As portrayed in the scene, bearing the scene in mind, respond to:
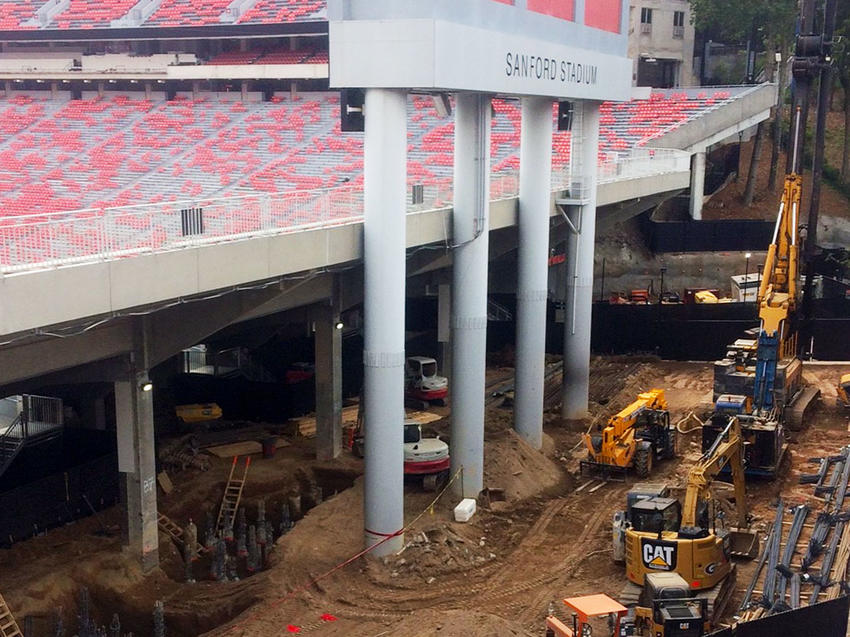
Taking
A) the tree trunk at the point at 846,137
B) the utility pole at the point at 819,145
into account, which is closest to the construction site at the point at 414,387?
the utility pole at the point at 819,145

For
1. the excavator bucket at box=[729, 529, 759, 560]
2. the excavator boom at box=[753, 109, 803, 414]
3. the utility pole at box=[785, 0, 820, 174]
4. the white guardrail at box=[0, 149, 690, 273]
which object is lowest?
the excavator bucket at box=[729, 529, 759, 560]

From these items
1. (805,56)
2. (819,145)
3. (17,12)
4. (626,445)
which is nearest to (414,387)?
(626,445)

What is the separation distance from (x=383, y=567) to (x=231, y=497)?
6.85 metres

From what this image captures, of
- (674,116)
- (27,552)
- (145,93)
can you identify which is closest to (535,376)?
(27,552)

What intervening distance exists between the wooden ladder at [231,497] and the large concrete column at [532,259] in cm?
799

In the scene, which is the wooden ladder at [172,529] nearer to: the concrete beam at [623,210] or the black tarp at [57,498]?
the black tarp at [57,498]

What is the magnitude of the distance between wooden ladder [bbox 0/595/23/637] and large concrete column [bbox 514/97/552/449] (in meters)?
15.1

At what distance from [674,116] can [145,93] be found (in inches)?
1099

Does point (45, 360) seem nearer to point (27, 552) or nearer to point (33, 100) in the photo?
point (27, 552)

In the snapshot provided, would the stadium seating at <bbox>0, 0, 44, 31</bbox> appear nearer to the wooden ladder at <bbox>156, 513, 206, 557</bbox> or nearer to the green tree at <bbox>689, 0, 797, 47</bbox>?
the green tree at <bbox>689, 0, 797, 47</bbox>

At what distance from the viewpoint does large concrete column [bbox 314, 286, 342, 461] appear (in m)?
31.2

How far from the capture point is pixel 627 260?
52.7 m

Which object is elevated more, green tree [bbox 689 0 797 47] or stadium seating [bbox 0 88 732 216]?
green tree [bbox 689 0 797 47]

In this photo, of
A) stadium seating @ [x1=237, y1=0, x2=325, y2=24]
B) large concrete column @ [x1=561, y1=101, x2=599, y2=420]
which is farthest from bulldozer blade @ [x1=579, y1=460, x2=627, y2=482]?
stadium seating @ [x1=237, y1=0, x2=325, y2=24]
